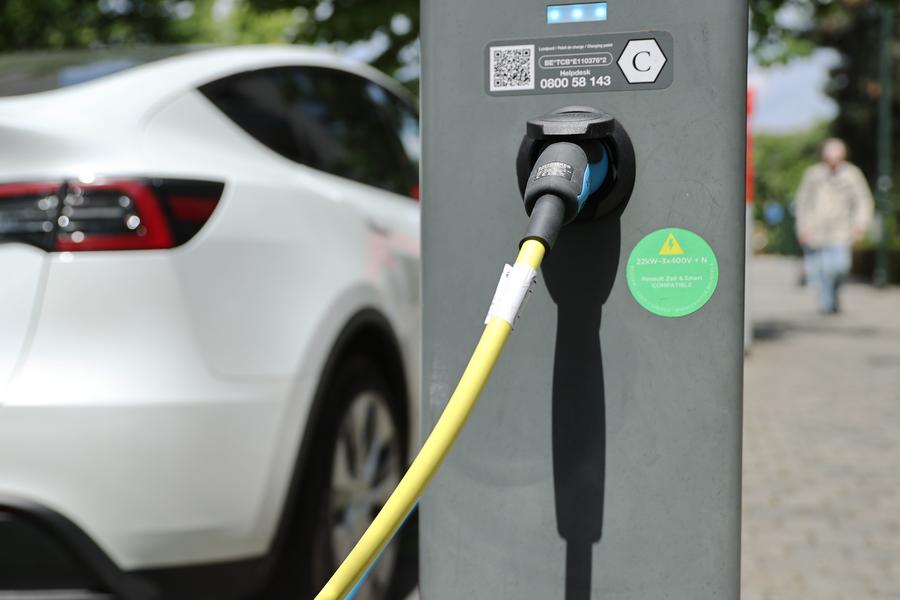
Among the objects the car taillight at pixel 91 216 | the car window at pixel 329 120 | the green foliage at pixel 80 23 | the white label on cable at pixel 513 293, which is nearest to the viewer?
the white label on cable at pixel 513 293

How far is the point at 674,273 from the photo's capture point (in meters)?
1.63

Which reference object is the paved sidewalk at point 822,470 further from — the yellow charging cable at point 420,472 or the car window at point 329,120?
the yellow charging cable at point 420,472

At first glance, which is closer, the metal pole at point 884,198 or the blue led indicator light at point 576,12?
the blue led indicator light at point 576,12

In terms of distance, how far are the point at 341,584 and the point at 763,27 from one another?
32.7 ft

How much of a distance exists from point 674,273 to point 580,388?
0.22 meters

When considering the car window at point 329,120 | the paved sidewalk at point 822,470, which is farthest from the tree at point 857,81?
the car window at point 329,120

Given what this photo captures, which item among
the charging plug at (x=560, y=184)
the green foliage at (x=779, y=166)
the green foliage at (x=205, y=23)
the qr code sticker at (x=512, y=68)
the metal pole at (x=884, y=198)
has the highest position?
the green foliage at (x=205, y=23)

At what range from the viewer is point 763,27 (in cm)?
1041

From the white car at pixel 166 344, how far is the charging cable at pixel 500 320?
107cm

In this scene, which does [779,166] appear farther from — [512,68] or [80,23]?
[512,68]

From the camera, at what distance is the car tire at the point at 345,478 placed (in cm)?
283

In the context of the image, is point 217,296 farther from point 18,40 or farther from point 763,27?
point 18,40

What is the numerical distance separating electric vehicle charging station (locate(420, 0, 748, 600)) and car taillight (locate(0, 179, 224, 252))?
3.11 feet

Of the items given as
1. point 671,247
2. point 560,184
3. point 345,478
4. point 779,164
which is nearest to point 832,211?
point 345,478
